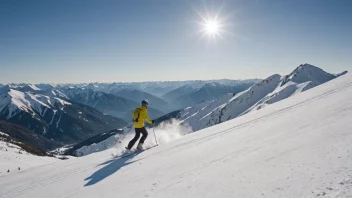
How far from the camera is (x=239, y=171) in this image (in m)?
6.32

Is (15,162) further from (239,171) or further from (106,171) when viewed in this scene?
(239,171)

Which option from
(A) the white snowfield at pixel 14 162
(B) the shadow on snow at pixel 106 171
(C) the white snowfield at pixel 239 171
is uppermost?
(A) the white snowfield at pixel 14 162

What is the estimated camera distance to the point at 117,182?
7.89 metres

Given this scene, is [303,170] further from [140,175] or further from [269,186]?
[140,175]

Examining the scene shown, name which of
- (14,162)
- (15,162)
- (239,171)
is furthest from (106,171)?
(15,162)

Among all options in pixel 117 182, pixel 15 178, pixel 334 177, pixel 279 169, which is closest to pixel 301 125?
pixel 279 169

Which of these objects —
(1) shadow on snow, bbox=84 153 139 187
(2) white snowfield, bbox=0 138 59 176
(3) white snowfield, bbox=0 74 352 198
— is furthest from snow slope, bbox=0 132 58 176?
(1) shadow on snow, bbox=84 153 139 187

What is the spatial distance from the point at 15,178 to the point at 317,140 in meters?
12.2

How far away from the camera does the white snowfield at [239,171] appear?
4941 mm

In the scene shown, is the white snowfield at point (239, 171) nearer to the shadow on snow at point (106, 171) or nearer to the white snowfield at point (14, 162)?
the shadow on snow at point (106, 171)

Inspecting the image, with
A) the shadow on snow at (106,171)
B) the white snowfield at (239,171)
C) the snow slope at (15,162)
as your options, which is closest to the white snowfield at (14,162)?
the snow slope at (15,162)

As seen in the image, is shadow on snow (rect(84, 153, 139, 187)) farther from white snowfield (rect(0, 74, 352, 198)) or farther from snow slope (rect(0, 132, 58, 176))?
snow slope (rect(0, 132, 58, 176))

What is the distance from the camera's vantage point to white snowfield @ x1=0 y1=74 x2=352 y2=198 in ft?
16.2

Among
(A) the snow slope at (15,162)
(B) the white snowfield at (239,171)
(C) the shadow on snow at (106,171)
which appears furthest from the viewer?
(A) the snow slope at (15,162)
